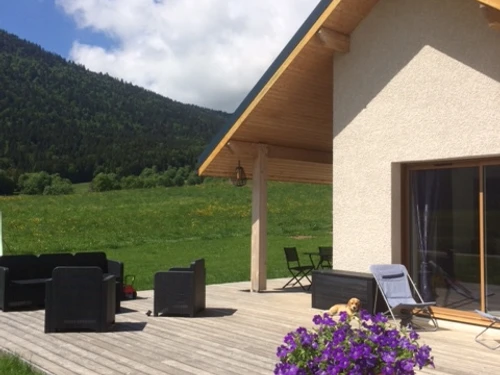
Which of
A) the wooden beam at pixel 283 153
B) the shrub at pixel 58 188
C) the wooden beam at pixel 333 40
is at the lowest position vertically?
the wooden beam at pixel 283 153

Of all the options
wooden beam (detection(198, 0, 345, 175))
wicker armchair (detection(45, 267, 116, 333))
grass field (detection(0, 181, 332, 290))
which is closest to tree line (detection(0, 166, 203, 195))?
grass field (detection(0, 181, 332, 290))

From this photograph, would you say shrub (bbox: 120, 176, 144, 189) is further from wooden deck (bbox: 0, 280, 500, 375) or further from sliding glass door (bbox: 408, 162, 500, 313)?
sliding glass door (bbox: 408, 162, 500, 313)

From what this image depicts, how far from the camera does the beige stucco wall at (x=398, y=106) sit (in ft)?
24.7

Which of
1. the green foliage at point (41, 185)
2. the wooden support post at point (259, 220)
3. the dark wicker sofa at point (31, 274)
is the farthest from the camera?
the green foliage at point (41, 185)

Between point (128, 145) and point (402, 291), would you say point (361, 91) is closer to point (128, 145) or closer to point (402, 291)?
point (402, 291)

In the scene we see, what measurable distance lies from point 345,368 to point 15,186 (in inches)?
2245

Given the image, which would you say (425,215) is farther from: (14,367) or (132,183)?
(132,183)

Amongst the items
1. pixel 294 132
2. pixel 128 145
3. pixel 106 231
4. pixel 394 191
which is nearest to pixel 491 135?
pixel 394 191

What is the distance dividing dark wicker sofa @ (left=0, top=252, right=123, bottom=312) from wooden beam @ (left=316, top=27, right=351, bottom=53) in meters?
4.63

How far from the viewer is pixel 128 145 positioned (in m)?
81.0

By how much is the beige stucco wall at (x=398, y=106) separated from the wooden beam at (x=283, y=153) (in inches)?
88.5

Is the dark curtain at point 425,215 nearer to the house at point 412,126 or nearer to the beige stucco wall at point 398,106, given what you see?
the house at point 412,126

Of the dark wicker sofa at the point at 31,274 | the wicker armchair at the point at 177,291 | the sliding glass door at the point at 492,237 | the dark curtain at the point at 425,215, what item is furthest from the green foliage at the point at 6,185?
the sliding glass door at the point at 492,237

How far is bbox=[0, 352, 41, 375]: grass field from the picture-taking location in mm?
5242
